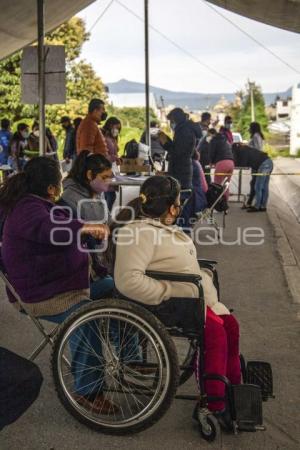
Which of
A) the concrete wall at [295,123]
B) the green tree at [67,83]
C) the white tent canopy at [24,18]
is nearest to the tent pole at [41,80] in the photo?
the white tent canopy at [24,18]

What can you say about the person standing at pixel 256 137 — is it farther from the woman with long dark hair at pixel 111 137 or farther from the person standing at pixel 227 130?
the woman with long dark hair at pixel 111 137

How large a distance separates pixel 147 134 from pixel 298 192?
17.0 ft

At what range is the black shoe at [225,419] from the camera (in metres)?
3.38

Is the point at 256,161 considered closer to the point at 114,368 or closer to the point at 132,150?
the point at 132,150

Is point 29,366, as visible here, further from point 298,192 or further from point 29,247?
point 298,192

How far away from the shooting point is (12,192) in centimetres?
362

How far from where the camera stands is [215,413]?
3.38m

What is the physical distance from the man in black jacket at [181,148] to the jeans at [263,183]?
13.5 ft

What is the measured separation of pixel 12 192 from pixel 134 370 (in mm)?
1176

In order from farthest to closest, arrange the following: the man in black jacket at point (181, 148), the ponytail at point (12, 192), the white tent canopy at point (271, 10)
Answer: the white tent canopy at point (271, 10) < the man in black jacket at point (181, 148) < the ponytail at point (12, 192)

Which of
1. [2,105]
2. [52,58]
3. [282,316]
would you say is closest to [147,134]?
[52,58]

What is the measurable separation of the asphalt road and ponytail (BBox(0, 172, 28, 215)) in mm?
1142

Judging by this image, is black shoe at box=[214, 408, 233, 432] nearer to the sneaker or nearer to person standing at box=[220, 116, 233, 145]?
the sneaker

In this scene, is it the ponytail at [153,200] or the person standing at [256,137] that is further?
the person standing at [256,137]
